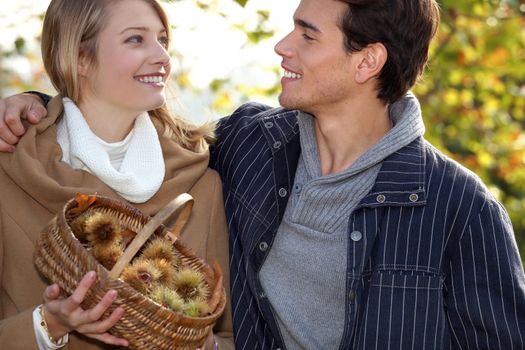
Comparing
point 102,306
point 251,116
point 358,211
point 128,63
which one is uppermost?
point 128,63

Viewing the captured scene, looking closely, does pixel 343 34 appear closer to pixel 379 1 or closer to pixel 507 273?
pixel 379 1

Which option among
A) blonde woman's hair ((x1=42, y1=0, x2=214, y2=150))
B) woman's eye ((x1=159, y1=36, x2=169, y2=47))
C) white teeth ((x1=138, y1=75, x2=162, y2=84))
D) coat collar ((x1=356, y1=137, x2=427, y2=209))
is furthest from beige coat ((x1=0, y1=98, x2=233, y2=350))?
coat collar ((x1=356, y1=137, x2=427, y2=209))

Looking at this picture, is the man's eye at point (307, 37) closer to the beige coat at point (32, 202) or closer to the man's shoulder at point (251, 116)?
the man's shoulder at point (251, 116)

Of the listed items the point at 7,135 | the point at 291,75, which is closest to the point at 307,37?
the point at 291,75

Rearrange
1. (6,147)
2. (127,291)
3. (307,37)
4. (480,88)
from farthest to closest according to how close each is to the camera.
→ 1. (480,88)
2. (307,37)
3. (6,147)
4. (127,291)

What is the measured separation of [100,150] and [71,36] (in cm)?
41

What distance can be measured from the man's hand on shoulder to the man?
0.05 ft

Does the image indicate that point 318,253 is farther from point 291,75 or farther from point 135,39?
point 135,39

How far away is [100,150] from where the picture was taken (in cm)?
348

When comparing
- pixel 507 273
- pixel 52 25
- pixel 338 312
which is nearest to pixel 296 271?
pixel 338 312

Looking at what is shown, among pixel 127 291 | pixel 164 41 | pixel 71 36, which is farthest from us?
pixel 164 41

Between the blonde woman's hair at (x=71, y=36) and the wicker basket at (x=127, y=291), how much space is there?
2.27 feet

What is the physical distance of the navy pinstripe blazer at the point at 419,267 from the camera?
3396 millimetres

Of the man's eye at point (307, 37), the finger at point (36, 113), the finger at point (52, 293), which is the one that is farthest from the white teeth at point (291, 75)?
the finger at point (52, 293)
